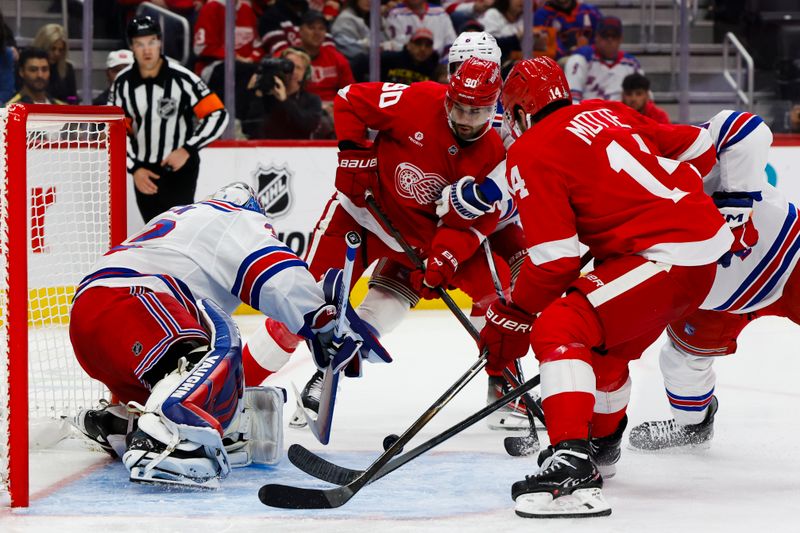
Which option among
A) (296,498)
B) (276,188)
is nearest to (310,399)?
(296,498)

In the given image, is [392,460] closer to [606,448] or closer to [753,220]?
[606,448]

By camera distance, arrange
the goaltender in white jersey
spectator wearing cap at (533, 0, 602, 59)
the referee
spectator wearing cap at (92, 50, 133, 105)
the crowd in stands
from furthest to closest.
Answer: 1. spectator wearing cap at (533, 0, 602, 59)
2. the crowd in stands
3. spectator wearing cap at (92, 50, 133, 105)
4. the referee
5. the goaltender in white jersey

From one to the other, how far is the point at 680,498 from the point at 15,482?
1430mm

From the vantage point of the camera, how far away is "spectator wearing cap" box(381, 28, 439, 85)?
6250 mm

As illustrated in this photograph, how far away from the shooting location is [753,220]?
309 centimetres

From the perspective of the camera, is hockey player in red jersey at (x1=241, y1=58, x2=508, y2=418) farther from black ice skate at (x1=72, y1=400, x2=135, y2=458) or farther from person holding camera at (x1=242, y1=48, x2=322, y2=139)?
person holding camera at (x1=242, y1=48, x2=322, y2=139)

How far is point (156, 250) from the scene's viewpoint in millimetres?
2938

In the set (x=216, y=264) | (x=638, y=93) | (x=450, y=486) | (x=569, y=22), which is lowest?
(x=450, y=486)

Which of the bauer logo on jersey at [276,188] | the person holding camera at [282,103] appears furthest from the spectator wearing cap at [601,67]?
the bauer logo on jersey at [276,188]

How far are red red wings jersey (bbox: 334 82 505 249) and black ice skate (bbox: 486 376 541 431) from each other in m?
0.47

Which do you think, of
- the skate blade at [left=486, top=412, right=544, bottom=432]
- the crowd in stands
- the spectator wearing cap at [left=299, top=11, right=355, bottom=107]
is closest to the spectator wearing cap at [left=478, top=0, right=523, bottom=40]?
the crowd in stands

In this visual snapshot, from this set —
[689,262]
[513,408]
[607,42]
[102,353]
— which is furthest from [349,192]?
[607,42]

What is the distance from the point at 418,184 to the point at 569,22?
3.46m

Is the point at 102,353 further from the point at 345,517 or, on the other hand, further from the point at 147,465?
the point at 345,517
